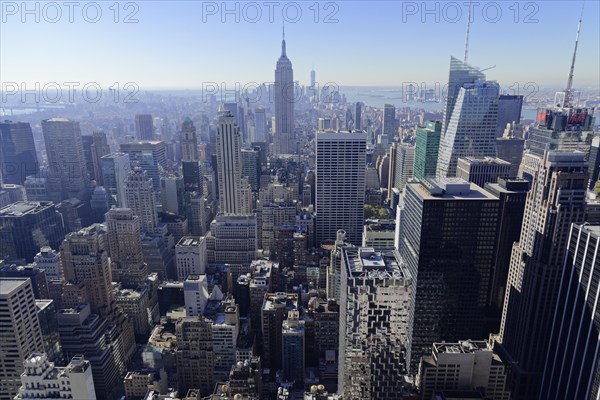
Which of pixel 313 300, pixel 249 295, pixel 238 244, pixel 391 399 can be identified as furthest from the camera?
pixel 238 244

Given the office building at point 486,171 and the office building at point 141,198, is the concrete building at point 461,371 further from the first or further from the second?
the office building at point 141,198

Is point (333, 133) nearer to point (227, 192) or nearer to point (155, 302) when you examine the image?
point (227, 192)

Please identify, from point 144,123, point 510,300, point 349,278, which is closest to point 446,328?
point 510,300

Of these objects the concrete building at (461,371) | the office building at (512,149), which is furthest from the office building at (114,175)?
the office building at (512,149)

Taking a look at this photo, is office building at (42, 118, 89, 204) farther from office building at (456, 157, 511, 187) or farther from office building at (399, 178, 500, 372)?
office building at (456, 157, 511, 187)

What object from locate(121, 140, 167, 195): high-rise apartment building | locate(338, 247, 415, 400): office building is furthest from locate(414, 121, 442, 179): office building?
locate(121, 140, 167, 195): high-rise apartment building

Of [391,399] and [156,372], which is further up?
[391,399]
